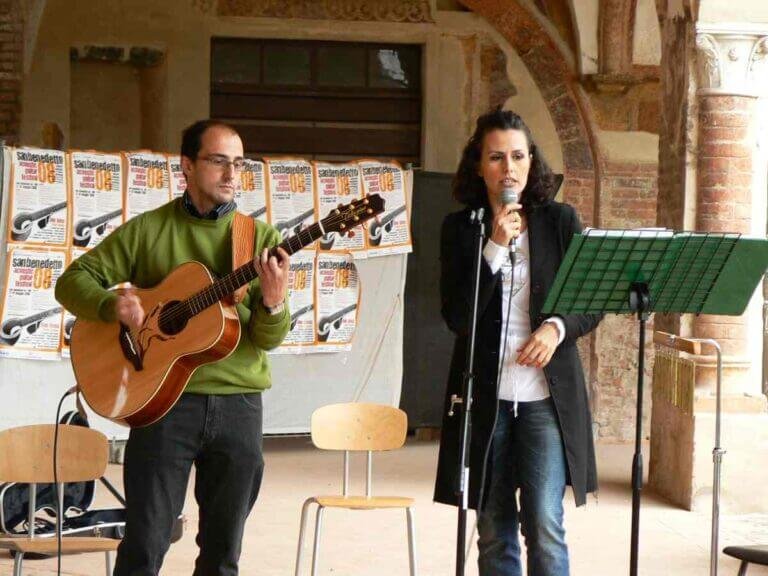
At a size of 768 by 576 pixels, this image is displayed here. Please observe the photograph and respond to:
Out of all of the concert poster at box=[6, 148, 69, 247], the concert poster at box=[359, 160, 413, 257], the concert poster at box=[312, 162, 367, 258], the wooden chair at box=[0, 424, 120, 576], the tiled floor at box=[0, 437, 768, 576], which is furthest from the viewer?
the concert poster at box=[359, 160, 413, 257]

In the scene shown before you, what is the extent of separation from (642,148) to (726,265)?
7.33 m

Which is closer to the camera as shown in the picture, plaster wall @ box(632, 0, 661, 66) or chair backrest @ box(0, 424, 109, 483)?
chair backrest @ box(0, 424, 109, 483)

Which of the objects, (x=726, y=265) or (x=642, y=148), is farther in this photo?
(x=642, y=148)

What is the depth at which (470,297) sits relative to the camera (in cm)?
378

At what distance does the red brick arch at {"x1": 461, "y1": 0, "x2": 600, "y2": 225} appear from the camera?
453 inches

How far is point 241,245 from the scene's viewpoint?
4.20 meters

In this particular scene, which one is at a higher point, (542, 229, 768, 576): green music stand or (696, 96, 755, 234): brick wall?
(696, 96, 755, 234): brick wall

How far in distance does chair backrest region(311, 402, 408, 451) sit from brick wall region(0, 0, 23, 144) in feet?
21.1

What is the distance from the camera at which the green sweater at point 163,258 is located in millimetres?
4242

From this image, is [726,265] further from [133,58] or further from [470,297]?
[133,58]

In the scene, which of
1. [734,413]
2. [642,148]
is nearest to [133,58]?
[642,148]

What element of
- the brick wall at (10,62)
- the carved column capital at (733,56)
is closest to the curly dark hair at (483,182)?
the carved column capital at (733,56)

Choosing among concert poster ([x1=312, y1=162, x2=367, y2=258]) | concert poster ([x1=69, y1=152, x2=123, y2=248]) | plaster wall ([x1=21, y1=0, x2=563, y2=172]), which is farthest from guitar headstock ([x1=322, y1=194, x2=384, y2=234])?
plaster wall ([x1=21, y1=0, x2=563, y2=172])

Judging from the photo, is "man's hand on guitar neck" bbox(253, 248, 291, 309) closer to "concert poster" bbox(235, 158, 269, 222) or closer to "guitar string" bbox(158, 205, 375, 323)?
"guitar string" bbox(158, 205, 375, 323)
